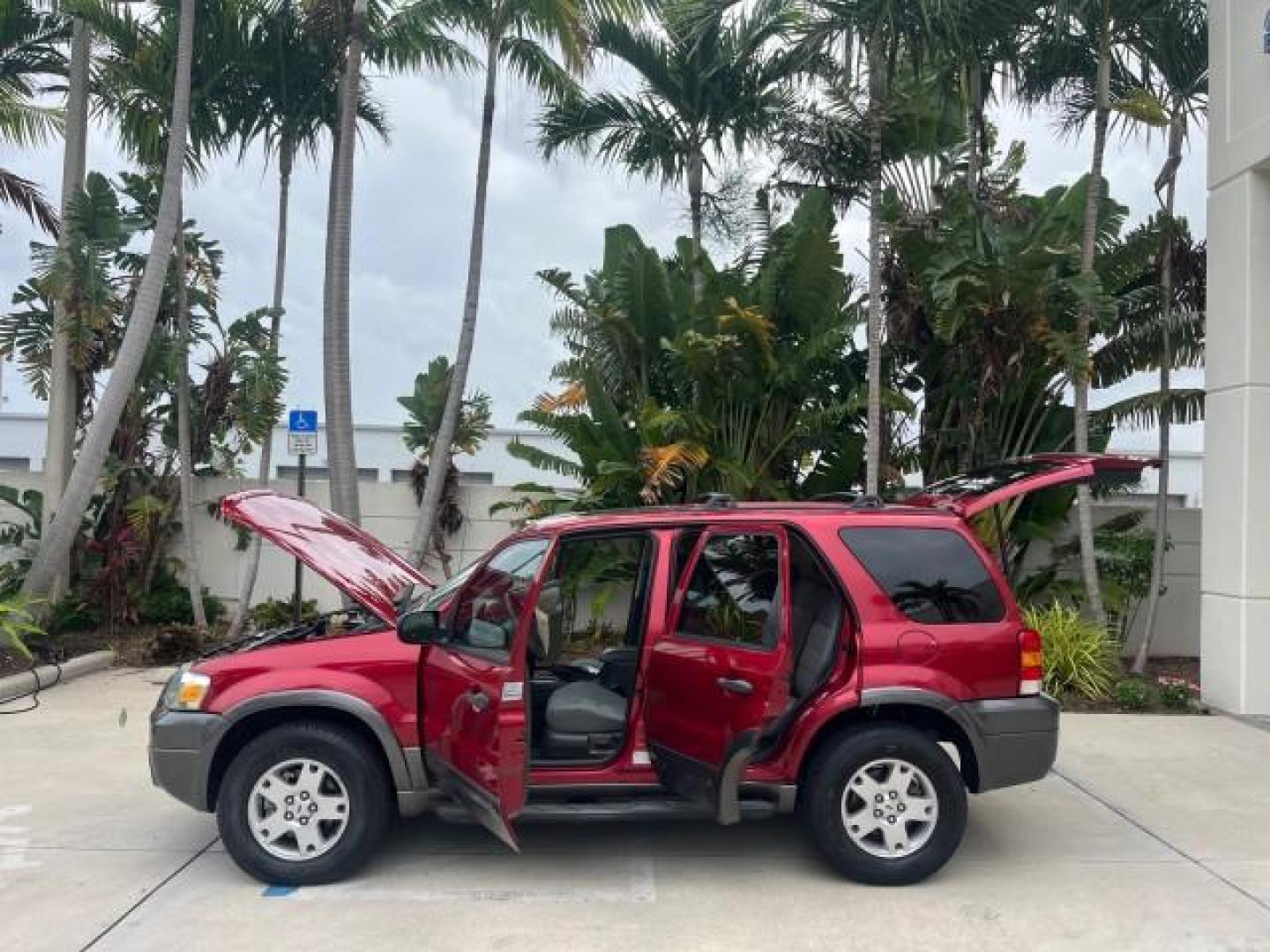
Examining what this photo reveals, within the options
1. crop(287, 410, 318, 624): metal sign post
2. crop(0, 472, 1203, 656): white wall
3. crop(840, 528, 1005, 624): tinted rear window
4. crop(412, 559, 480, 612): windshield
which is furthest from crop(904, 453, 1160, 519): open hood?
crop(0, 472, 1203, 656): white wall

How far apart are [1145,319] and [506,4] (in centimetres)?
735

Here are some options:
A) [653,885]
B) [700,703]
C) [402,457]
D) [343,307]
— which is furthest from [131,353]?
[402,457]

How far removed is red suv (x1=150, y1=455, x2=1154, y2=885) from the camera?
480 cm

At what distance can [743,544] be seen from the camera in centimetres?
514

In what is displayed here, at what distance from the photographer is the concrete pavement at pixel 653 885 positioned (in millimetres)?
4332

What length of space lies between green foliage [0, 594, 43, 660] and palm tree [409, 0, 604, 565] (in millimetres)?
3683

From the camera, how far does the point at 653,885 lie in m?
4.89

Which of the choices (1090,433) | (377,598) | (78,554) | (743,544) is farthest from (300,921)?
(1090,433)

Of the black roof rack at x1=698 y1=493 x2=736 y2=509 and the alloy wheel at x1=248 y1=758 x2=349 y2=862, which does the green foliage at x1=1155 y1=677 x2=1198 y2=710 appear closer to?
the black roof rack at x1=698 y1=493 x2=736 y2=509

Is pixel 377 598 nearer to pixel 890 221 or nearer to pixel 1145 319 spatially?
pixel 890 221

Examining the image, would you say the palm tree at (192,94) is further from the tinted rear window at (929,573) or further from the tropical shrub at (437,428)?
the tinted rear window at (929,573)

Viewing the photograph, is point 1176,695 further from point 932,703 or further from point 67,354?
point 67,354

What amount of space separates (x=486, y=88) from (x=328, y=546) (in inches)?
301

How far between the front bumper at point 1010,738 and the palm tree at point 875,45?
11.3 feet
